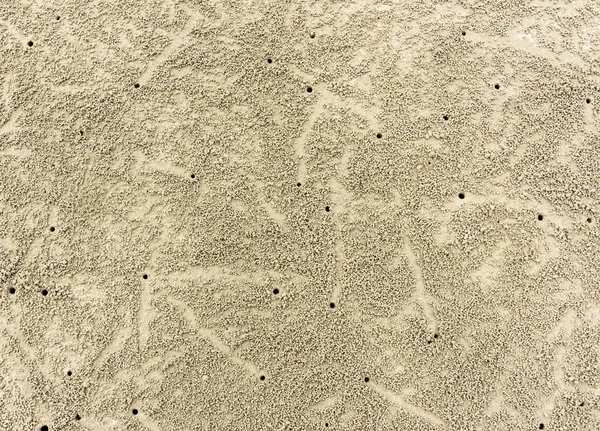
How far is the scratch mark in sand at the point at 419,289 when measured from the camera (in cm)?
186

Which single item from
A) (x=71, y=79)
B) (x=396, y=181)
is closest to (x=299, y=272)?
(x=396, y=181)

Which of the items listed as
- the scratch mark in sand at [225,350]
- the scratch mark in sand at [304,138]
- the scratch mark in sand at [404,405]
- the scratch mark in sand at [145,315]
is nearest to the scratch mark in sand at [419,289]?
the scratch mark in sand at [404,405]

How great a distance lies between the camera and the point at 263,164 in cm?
193

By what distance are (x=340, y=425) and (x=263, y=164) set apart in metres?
1.16

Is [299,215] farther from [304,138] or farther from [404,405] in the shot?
[404,405]

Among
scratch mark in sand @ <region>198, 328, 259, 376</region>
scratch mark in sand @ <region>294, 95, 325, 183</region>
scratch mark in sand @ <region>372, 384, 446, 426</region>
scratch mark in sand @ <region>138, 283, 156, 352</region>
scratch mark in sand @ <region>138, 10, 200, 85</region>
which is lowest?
scratch mark in sand @ <region>372, 384, 446, 426</region>

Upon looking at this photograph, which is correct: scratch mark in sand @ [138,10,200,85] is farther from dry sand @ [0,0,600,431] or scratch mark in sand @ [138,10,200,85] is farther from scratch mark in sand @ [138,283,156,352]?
scratch mark in sand @ [138,283,156,352]

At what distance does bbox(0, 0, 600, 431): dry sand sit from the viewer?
6.01 feet

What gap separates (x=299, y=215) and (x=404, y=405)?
3.02 feet

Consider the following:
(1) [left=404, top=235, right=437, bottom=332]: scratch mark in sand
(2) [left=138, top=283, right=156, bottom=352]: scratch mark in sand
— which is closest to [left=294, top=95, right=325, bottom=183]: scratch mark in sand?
(1) [left=404, top=235, right=437, bottom=332]: scratch mark in sand

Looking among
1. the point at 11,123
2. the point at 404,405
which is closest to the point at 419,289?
the point at 404,405

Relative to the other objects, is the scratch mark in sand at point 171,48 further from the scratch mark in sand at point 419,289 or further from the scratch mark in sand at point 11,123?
the scratch mark in sand at point 419,289

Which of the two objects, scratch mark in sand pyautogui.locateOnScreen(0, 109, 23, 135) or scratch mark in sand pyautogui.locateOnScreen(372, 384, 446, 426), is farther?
scratch mark in sand pyautogui.locateOnScreen(0, 109, 23, 135)

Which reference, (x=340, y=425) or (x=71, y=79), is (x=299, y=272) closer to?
(x=340, y=425)
